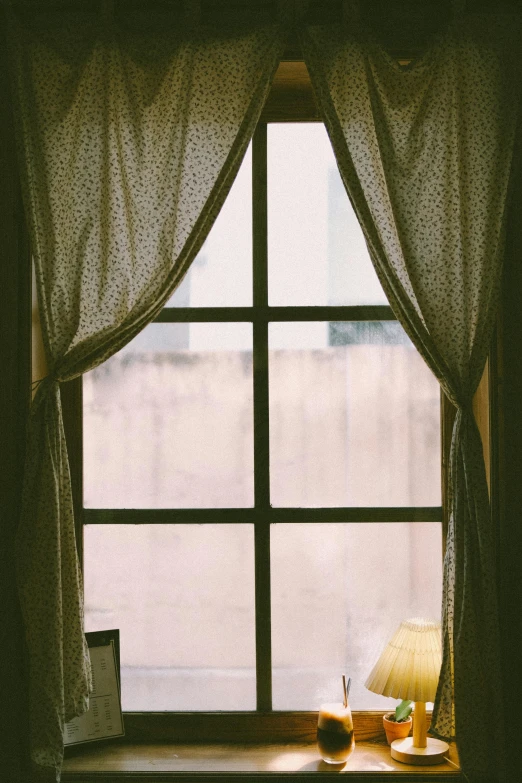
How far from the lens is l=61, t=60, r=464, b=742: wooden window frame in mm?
2061

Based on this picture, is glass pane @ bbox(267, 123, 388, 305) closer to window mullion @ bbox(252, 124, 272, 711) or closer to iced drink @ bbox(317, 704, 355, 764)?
window mullion @ bbox(252, 124, 272, 711)

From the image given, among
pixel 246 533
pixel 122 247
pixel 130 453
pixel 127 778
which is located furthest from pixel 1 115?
pixel 127 778

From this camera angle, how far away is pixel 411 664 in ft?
6.10

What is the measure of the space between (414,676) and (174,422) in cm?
99

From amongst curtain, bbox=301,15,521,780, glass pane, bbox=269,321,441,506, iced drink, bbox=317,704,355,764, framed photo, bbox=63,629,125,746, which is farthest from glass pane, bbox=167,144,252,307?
iced drink, bbox=317,704,355,764

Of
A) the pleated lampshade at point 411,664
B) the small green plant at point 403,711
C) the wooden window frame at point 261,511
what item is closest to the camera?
the pleated lampshade at point 411,664

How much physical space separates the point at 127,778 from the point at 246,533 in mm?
726

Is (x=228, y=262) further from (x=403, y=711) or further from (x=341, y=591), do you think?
(x=403, y=711)

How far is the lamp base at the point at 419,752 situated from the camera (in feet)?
6.18

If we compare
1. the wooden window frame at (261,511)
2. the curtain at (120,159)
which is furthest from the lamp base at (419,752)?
the curtain at (120,159)

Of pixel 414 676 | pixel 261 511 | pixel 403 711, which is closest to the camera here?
pixel 414 676

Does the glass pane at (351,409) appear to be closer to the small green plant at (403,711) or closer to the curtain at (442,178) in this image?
the curtain at (442,178)

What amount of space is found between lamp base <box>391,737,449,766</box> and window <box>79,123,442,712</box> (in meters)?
0.17

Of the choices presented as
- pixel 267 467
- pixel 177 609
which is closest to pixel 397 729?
pixel 177 609
